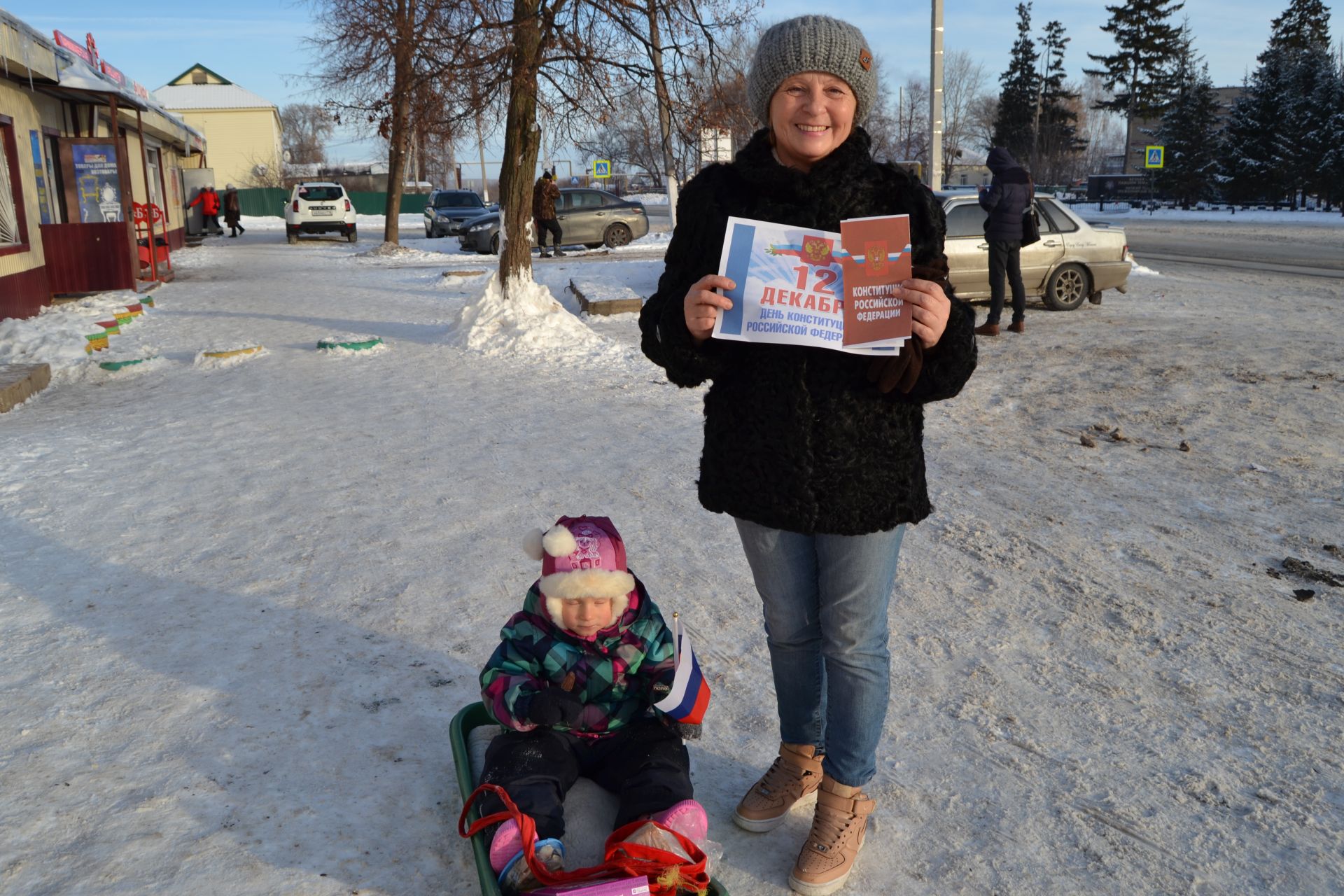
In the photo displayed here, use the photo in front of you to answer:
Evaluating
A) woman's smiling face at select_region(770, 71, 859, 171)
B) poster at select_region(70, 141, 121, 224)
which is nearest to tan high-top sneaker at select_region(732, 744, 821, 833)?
woman's smiling face at select_region(770, 71, 859, 171)

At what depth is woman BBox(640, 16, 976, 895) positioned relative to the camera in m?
2.22

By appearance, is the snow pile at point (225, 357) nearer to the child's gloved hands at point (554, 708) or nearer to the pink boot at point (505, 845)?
the child's gloved hands at point (554, 708)

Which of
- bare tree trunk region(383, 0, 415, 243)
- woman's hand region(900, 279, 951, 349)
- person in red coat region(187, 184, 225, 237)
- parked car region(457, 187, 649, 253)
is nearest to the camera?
woman's hand region(900, 279, 951, 349)

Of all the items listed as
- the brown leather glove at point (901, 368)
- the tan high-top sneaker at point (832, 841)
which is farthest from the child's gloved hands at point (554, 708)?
the brown leather glove at point (901, 368)

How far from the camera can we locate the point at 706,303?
87.7 inches

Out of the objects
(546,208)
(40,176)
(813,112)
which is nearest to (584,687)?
(813,112)

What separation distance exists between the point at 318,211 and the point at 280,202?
26.6 meters

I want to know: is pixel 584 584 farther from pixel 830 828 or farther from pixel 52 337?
pixel 52 337

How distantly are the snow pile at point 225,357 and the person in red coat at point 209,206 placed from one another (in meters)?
24.0

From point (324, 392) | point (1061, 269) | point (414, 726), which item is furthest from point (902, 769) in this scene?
point (1061, 269)

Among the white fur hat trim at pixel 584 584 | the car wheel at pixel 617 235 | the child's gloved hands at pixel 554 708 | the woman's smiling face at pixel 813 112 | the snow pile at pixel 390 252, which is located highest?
the woman's smiling face at pixel 813 112

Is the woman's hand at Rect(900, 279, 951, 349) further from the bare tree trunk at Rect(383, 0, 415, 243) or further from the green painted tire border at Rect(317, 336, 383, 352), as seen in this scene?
the bare tree trunk at Rect(383, 0, 415, 243)

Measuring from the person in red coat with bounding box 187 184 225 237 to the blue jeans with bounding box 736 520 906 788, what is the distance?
33414 millimetres

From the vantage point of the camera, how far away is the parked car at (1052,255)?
36.5 feet
